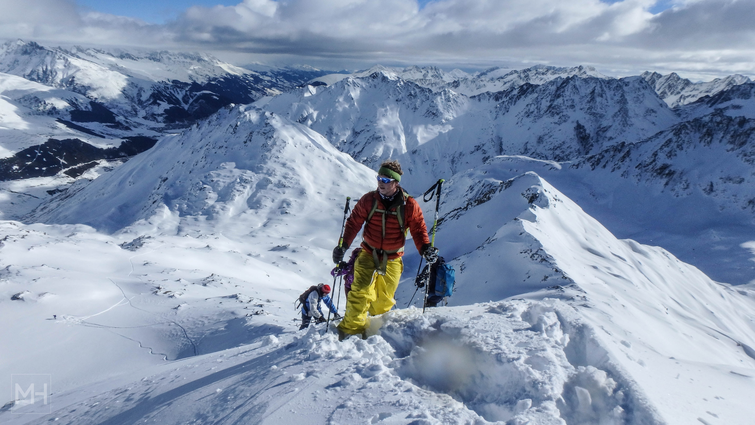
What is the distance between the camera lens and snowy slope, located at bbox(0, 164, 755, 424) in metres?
4.43

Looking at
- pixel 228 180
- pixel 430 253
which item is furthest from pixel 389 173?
pixel 228 180

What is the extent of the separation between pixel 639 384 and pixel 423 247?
375cm

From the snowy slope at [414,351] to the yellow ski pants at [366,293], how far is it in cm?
35

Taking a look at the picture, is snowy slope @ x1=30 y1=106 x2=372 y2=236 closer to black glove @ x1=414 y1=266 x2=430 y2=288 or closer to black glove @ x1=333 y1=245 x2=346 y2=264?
black glove @ x1=414 y1=266 x2=430 y2=288

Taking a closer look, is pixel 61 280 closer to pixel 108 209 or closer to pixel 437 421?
pixel 437 421

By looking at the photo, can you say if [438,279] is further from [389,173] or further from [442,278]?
[389,173]

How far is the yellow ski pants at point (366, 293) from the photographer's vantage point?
647cm

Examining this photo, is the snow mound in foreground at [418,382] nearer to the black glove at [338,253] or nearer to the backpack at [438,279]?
the backpack at [438,279]

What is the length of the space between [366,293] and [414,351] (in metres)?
1.47

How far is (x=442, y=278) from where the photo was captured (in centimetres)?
759

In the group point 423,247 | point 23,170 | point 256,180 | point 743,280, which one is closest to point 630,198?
point 743,280

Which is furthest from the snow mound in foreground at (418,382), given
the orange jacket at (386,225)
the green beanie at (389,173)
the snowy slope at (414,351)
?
the green beanie at (389,173)

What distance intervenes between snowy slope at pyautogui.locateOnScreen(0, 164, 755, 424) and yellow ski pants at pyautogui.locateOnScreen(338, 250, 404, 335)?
35cm

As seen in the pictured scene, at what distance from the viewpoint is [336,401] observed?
14.9ft
